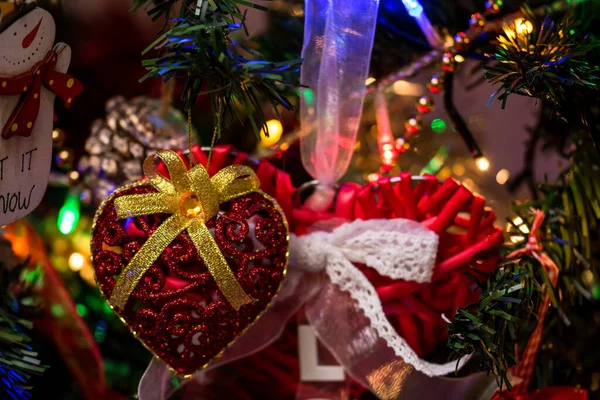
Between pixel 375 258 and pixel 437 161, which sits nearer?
pixel 375 258

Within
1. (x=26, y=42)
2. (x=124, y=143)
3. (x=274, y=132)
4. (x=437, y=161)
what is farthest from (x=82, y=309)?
(x=437, y=161)

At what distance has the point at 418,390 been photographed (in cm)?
55

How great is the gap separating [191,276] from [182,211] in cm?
5

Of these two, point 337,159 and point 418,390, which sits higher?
point 337,159

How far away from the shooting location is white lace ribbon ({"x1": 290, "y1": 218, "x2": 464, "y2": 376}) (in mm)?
543

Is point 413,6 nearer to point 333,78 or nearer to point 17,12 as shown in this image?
point 333,78

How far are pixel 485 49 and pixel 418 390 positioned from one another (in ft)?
1.25

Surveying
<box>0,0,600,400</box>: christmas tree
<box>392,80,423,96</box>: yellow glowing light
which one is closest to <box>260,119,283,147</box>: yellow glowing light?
<box>0,0,600,400</box>: christmas tree

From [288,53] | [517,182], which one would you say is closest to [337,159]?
[288,53]

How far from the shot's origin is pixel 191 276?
49 centimetres

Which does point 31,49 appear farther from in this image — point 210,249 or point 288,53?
point 288,53

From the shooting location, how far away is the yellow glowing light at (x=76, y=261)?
80 cm

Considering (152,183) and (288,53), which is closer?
(152,183)

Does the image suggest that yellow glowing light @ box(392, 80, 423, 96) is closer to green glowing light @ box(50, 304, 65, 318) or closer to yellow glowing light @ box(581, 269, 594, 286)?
yellow glowing light @ box(581, 269, 594, 286)
